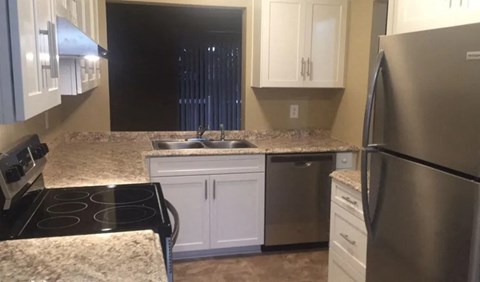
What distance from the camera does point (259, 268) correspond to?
3.12 m

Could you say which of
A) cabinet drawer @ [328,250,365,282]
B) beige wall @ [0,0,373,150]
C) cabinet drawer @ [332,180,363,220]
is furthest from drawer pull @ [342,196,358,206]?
beige wall @ [0,0,373,150]

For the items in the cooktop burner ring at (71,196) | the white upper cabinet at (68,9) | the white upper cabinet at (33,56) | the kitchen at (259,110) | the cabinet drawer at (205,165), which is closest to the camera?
the white upper cabinet at (33,56)

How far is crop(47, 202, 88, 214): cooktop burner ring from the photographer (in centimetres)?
167

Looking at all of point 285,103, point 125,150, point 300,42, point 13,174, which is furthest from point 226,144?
point 13,174

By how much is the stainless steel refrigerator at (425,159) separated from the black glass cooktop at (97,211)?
0.91 m

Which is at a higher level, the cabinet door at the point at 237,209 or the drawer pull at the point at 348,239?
the drawer pull at the point at 348,239

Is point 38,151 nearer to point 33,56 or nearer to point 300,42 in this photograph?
point 33,56

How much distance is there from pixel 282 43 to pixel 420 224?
2129mm

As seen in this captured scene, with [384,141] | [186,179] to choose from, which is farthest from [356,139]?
[384,141]

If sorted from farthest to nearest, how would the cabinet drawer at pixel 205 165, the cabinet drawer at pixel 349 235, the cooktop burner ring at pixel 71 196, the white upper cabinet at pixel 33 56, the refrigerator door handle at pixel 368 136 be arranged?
the cabinet drawer at pixel 205 165 < the cabinet drawer at pixel 349 235 < the cooktop burner ring at pixel 71 196 < the refrigerator door handle at pixel 368 136 < the white upper cabinet at pixel 33 56

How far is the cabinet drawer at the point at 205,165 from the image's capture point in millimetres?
3049

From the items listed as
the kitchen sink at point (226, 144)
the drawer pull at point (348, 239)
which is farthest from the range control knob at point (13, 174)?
the kitchen sink at point (226, 144)

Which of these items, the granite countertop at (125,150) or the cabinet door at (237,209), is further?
the cabinet door at (237,209)

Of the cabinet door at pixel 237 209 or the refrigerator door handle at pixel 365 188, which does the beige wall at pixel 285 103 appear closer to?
the cabinet door at pixel 237 209
